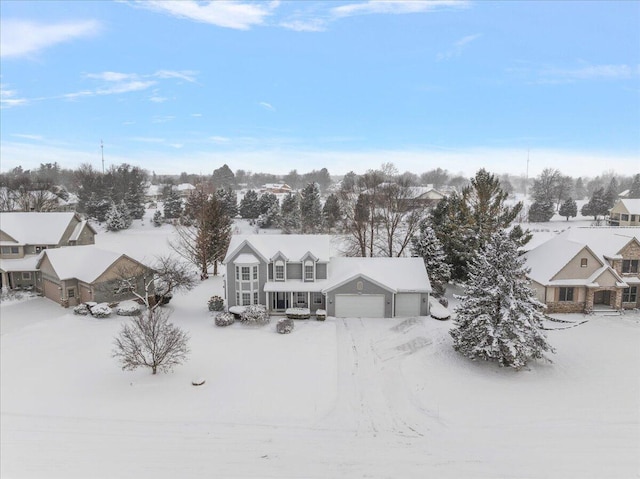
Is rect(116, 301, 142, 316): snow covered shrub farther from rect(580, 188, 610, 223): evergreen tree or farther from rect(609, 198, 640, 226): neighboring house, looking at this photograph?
rect(580, 188, 610, 223): evergreen tree

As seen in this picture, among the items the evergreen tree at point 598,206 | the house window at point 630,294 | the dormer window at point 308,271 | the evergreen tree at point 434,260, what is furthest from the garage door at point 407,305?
the evergreen tree at point 598,206

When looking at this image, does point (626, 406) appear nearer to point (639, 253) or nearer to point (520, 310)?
point (520, 310)

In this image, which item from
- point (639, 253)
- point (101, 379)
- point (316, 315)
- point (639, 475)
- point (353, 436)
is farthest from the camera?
point (639, 253)

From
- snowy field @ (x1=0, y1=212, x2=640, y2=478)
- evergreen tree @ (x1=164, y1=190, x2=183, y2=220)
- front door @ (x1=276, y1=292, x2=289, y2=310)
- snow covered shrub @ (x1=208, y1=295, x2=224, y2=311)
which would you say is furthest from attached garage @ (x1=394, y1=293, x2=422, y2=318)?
evergreen tree @ (x1=164, y1=190, x2=183, y2=220)

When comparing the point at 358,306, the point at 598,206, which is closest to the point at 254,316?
the point at 358,306

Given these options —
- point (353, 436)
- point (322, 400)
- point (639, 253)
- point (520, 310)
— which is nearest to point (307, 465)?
point (353, 436)

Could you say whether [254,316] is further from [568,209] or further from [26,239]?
[568,209]

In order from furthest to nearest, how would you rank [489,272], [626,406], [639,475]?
[489,272], [626,406], [639,475]

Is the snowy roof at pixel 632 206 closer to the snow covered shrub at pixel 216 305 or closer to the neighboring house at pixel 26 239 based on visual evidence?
the snow covered shrub at pixel 216 305
